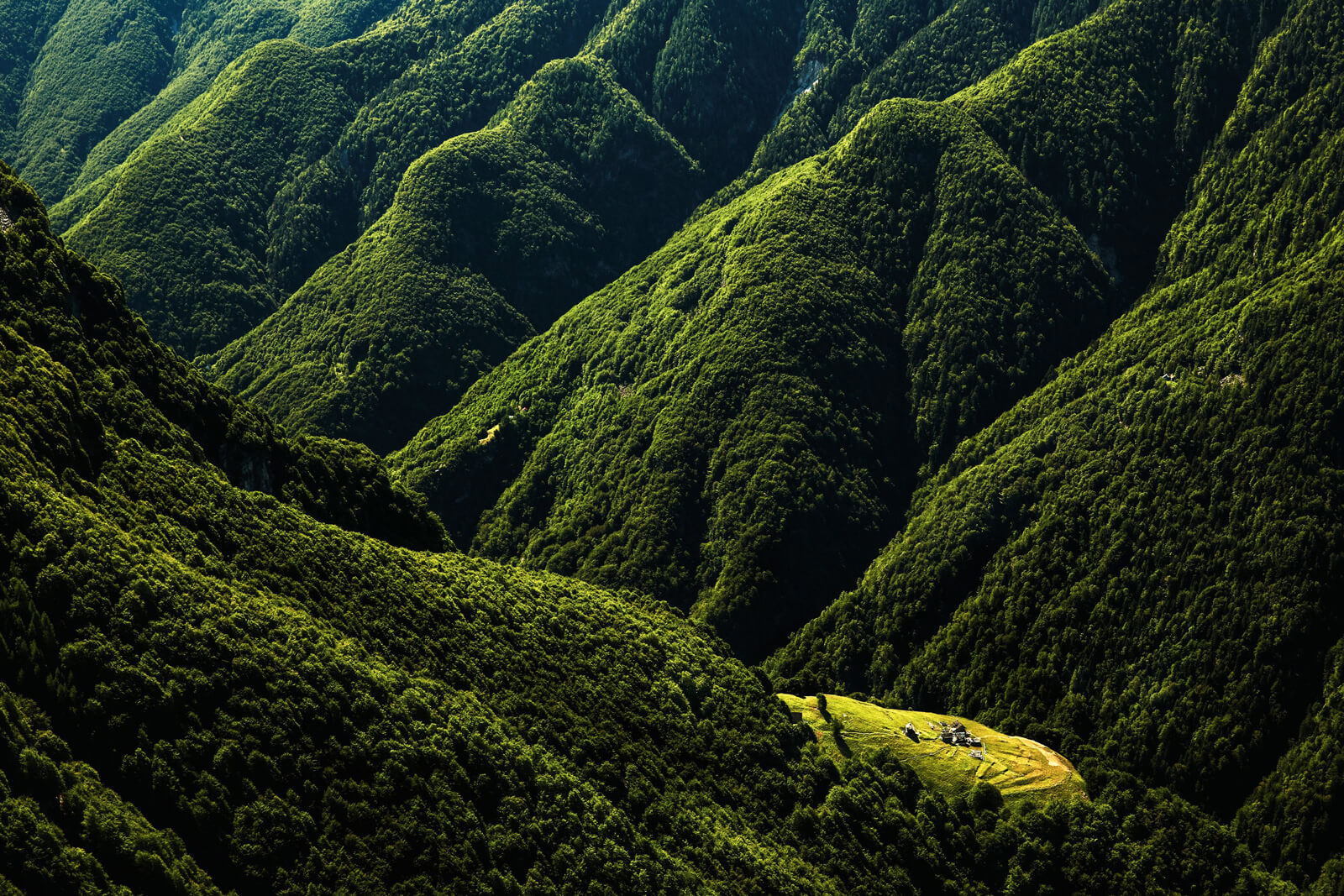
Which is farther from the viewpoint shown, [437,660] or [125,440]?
[437,660]

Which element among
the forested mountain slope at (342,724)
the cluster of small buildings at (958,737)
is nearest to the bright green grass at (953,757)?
the cluster of small buildings at (958,737)

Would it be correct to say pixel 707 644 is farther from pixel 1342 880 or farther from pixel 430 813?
pixel 1342 880

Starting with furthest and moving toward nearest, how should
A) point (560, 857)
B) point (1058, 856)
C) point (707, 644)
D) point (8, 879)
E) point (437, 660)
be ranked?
point (707, 644), point (1058, 856), point (437, 660), point (560, 857), point (8, 879)

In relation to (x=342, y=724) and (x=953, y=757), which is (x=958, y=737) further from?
(x=342, y=724)

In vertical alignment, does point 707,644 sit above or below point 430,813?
below

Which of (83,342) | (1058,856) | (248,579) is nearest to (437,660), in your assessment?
(248,579)

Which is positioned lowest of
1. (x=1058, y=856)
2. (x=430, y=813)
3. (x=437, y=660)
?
(x=1058, y=856)

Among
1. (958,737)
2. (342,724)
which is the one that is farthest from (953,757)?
(342,724)
